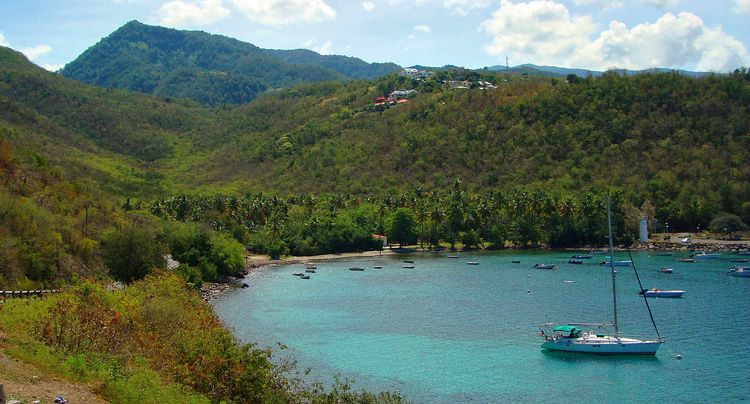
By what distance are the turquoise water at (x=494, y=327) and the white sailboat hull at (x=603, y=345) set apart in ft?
2.28

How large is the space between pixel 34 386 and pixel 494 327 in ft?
157

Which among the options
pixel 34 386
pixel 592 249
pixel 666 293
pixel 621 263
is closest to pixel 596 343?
pixel 666 293

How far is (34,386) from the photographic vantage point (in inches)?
989

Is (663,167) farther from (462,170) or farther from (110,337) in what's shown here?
(110,337)

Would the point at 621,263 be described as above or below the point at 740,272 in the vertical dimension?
below

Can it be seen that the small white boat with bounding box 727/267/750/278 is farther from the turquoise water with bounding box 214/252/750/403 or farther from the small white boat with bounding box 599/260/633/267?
the small white boat with bounding box 599/260/633/267

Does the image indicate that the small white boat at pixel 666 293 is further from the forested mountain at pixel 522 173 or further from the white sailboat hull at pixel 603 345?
the forested mountain at pixel 522 173

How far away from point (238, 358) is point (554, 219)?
4402 inches

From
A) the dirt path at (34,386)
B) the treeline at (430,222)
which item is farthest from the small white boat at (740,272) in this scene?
the dirt path at (34,386)

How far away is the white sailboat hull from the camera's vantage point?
56.8 metres

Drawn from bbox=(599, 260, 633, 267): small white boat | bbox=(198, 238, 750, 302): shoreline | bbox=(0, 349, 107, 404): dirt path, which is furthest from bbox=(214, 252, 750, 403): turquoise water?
bbox=(0, 349, 107, 404): dirt path

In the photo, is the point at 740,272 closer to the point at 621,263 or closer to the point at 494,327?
the point at 621,263

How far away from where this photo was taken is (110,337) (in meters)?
33.6


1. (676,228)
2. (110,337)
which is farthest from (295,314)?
(676,228)
